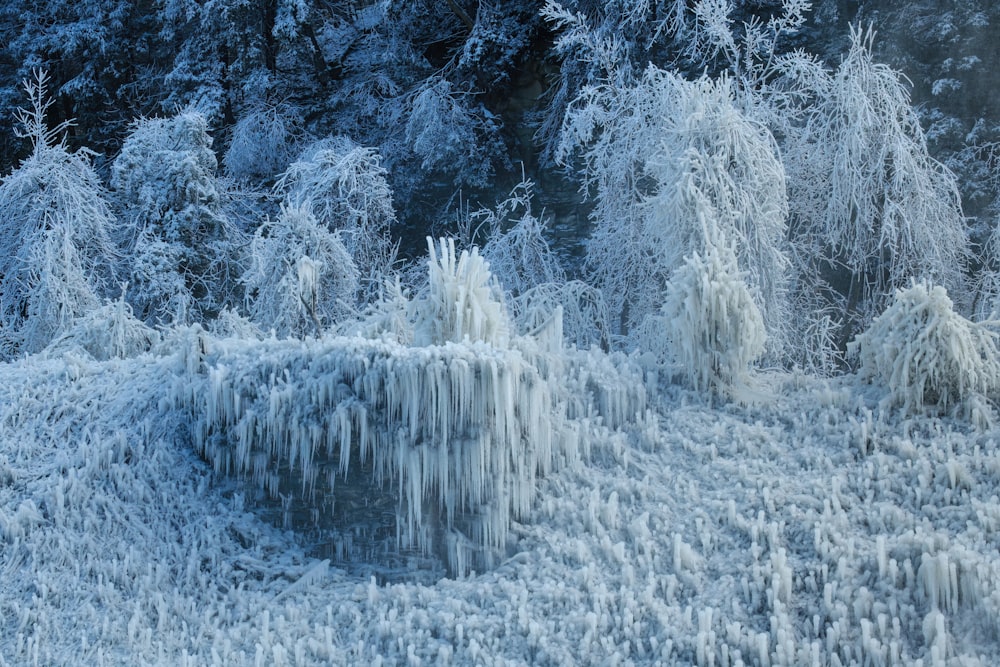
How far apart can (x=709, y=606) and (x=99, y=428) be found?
4597 mm

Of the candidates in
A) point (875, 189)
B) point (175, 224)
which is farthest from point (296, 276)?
point (875, 189)

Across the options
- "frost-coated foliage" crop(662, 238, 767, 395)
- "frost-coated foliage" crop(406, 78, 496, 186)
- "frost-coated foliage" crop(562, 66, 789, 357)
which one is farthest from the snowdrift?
"frost-coated foliage" crop(406, 78, 496, 186)

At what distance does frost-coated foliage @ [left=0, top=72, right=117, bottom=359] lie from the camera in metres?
13.9

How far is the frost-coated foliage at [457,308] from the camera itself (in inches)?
Result: 274

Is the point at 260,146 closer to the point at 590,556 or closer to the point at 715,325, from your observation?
the point at 715,325

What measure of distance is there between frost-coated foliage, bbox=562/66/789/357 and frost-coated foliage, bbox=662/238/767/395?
2.27m

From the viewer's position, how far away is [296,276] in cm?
1235

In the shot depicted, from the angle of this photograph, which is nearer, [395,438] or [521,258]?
[395,438]

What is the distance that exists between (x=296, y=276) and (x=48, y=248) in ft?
14.4

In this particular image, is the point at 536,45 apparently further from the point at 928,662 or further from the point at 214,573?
the point at 928,662

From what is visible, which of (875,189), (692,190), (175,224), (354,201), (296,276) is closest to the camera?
(692,190)

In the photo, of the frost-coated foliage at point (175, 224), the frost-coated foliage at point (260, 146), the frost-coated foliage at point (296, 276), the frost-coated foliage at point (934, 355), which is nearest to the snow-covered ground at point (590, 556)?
the frost-coated foliage at point (934, 355)

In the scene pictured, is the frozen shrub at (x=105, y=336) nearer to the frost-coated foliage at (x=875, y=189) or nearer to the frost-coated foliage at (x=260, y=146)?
the frost-coated foliage at (x=260, y=146)

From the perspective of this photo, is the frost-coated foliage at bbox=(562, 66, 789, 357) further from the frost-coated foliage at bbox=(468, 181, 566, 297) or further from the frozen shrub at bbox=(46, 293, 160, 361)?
the frozen shrub at bbox=(46, 293, 160, 361)
